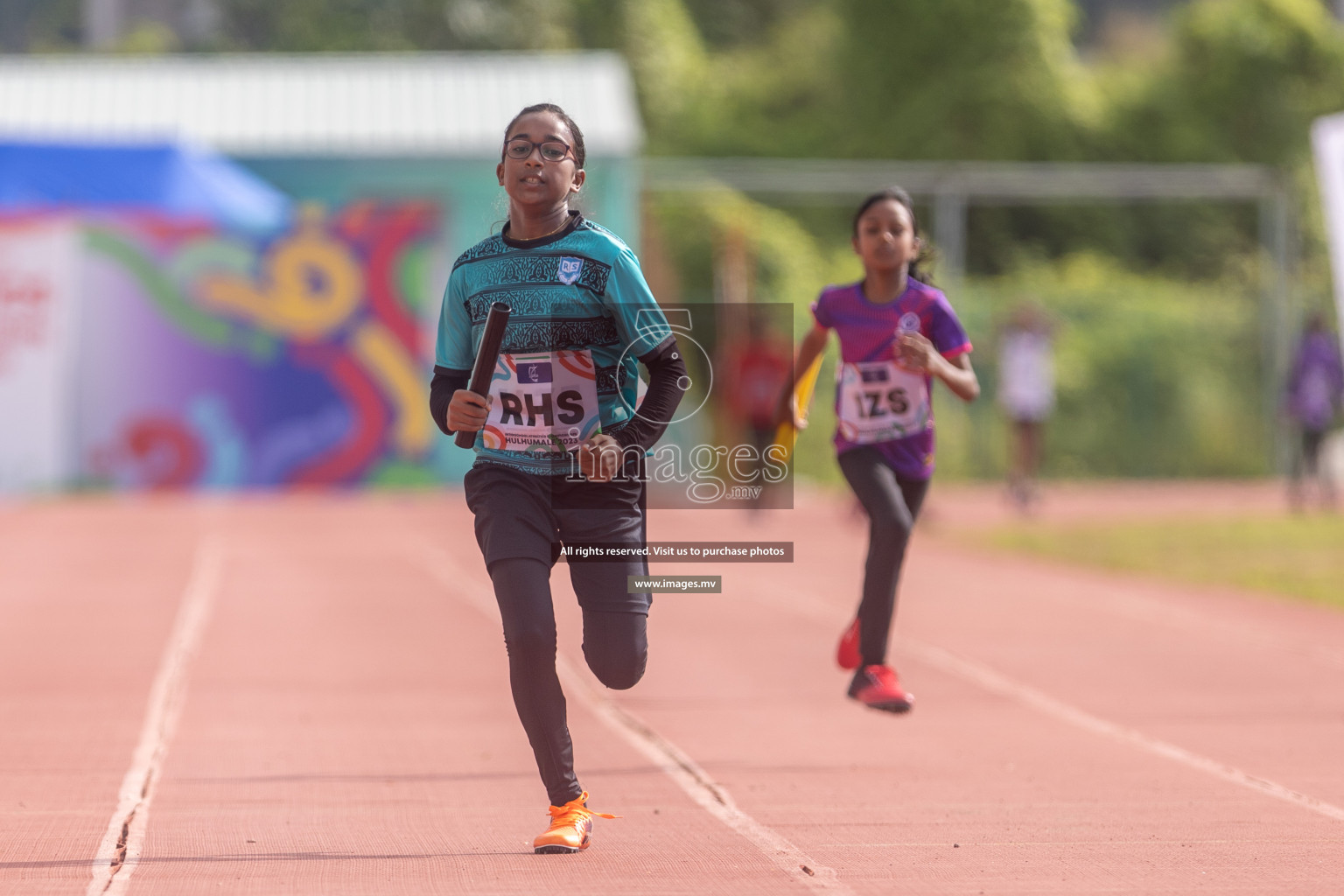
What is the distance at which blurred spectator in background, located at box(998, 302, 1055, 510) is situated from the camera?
69.9 ft

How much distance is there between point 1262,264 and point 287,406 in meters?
21.1

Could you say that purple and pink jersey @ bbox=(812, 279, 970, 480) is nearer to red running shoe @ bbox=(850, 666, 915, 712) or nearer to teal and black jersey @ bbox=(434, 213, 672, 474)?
red running shoe @ bbox=(850, 666, 915, 712)

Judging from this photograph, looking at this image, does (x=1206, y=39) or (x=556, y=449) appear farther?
(x=1206, y=39)

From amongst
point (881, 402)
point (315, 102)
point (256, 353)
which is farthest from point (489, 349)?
point (315, 102)

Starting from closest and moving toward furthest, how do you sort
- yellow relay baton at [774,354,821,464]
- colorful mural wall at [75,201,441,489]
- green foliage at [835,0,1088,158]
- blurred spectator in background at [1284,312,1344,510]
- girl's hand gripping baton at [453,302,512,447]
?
1. girl's hand gripping baton at [453,302,512,447]
2. yellow relay baton at [774,354,821,464]
3. blurred spectator in background at [1284,312,1344,510]
4. colorful mural wall at [75,201,441,489]
5. green foliage at [835,0,1088,158]

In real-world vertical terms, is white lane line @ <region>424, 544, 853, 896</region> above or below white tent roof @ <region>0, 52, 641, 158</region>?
below

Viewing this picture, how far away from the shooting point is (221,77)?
3122 centimetres

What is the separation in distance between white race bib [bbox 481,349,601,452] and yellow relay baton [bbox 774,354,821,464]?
180 cm

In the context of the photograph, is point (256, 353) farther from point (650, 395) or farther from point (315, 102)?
point (650, 395)

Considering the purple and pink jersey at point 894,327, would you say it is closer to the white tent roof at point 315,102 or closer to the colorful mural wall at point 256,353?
the colorful mural wall at point 256,353

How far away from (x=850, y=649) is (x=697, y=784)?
1249mm

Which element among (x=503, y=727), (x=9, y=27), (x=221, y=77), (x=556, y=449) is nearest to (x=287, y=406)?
(x=221, y=77)

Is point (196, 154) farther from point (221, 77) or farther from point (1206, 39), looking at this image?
point (1206, 39)

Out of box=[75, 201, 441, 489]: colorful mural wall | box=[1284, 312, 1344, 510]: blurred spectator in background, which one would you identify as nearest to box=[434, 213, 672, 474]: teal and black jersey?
box=[1284, 312, 1344, 510]: blurred spectator in background
